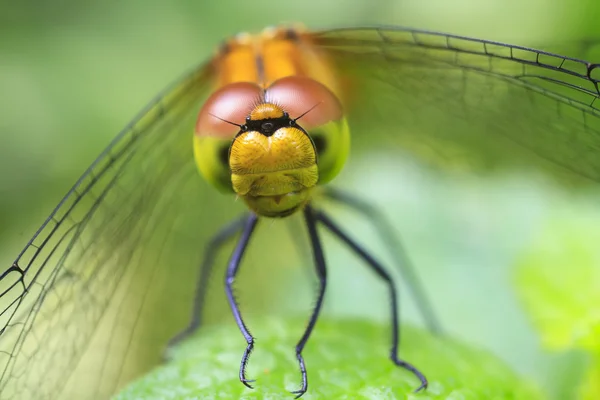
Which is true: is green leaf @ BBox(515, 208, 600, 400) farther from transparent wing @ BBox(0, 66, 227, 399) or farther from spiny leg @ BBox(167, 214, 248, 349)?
transparent wing @ BBox(0, 66, 227, 399)

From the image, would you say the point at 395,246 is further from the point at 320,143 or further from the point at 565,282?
the point at 320,143

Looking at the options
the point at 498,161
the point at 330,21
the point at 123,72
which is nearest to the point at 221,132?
the point at 498,161

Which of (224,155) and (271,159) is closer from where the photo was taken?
(271,159)

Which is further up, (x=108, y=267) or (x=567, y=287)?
(x=567, y=287)

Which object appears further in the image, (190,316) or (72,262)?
(190,316)

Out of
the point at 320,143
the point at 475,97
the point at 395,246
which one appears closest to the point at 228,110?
the point at 320,143

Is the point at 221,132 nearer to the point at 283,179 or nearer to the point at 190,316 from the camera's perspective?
the point at 283,179
